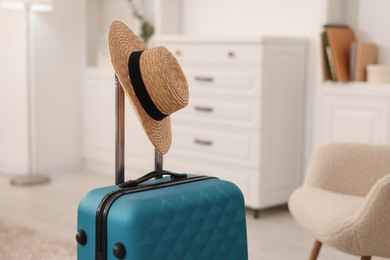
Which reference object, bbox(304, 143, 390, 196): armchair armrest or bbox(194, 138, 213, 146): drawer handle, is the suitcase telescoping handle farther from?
bbox(194, 138, 213, 146): drawer handle

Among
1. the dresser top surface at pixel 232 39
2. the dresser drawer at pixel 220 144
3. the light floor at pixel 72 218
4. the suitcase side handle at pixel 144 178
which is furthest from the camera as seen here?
the dresser drawer at pixel 220 144

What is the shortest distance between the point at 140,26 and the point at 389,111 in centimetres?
207

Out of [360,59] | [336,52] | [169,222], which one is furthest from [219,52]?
[169,222]

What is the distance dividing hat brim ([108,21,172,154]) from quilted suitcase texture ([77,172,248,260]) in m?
0.14

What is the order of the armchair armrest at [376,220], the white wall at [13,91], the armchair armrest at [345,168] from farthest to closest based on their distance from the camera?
the white wall at [13,91], the armchair armrest at [345,168], the armchair armrest at [376,220]

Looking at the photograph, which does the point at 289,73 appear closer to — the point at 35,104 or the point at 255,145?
the point at 255,145

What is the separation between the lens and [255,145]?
3725 mm

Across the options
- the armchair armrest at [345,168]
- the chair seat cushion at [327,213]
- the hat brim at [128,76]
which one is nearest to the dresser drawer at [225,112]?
the armchair armrest at [345,168]

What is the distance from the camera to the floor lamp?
14.6 ft

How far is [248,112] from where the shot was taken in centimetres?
374

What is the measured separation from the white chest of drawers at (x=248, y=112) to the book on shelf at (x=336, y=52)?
0.26m

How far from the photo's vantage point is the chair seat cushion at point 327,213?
2.27 meters

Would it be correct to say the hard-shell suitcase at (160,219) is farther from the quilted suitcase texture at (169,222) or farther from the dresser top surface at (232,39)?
the dresser top surface at (232,39)

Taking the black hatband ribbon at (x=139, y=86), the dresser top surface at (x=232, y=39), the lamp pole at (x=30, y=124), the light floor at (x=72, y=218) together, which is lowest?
the light floor at (x=72, y=218)
